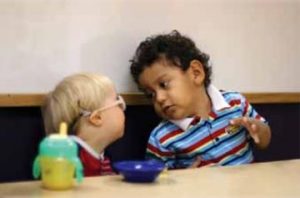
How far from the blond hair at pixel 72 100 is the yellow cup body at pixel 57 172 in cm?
33

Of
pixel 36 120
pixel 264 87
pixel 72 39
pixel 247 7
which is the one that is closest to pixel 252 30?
pixel 247 7

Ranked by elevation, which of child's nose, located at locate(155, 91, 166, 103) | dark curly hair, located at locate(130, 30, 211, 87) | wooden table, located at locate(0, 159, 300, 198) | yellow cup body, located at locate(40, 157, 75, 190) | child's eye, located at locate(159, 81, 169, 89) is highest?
dark curly hair, located at locate(130, 30, 211, 87)

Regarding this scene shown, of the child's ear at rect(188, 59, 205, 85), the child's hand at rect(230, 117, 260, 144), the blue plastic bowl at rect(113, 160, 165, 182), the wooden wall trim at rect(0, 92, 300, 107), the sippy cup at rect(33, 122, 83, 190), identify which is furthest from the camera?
the child's ear at rect(188, 59, 205, 85)

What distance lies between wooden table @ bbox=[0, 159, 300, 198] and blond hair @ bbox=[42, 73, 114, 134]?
25 centimetres

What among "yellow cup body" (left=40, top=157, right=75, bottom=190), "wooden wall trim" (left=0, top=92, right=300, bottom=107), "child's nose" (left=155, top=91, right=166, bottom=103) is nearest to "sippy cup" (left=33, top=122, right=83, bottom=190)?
"yellow cup body" (left=40, top=157, right=75, bottom=190)

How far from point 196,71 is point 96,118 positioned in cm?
41

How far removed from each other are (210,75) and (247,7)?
0.89 ft

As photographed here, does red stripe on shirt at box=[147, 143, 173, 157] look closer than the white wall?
No

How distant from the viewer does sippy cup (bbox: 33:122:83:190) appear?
0.85m

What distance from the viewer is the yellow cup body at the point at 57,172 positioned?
85 cm

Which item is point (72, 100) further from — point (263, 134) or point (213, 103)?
point (263, 134)

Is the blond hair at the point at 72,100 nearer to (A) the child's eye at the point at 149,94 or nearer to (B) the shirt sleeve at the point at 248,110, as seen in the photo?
(A) the child's eye at the point at 149,94

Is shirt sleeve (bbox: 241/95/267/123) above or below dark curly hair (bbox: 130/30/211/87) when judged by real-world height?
below

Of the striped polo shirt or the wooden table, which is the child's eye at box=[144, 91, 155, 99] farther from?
the wooden table
